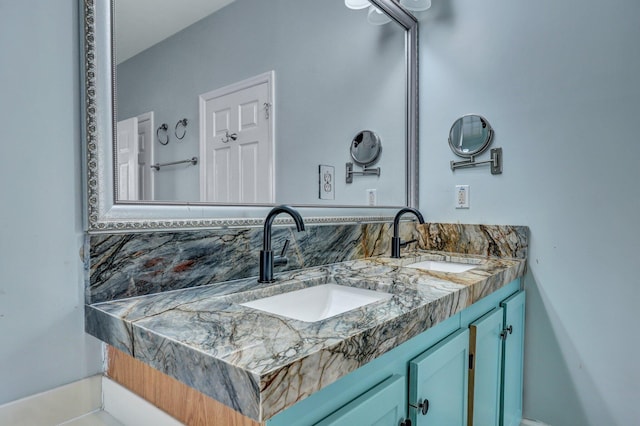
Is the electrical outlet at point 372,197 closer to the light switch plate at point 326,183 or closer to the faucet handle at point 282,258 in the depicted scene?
the light switch plate at point 326,183

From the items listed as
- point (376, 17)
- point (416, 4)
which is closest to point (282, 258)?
point (376, 17)

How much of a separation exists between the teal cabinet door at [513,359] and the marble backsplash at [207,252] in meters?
0.26

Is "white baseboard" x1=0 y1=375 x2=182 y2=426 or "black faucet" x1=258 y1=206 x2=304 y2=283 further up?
"black faucet" x1=258 y1=206 x2=304 y2=283

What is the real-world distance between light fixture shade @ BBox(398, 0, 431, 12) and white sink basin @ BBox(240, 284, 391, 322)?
4.97 ft

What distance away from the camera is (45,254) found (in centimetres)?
80

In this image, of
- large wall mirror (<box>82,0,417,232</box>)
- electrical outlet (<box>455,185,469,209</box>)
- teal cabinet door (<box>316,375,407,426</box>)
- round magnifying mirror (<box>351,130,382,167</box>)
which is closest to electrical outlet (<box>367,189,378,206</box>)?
large wall mirror (<box>82,0,417,232</box>)

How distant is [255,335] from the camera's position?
69 centimetres

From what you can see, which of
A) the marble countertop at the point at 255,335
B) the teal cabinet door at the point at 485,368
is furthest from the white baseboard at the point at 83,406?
the teal cabinet door at the point at 485,368

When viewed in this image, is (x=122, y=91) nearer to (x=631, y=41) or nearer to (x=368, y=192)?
(x=368, y=192)

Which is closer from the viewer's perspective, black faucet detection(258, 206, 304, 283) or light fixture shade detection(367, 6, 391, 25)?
black faucet detection(258, 206, 304, 283)

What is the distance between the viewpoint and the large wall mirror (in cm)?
90

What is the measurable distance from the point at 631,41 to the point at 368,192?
1174mm

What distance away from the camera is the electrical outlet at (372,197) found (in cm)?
185

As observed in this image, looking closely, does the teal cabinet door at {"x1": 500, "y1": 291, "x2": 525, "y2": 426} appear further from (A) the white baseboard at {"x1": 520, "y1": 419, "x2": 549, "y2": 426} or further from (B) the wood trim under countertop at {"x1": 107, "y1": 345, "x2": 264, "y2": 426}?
(B) the wood trim under countertop at {"x1": 107, "y1": 345, "x2": 264, "y2": 426}
